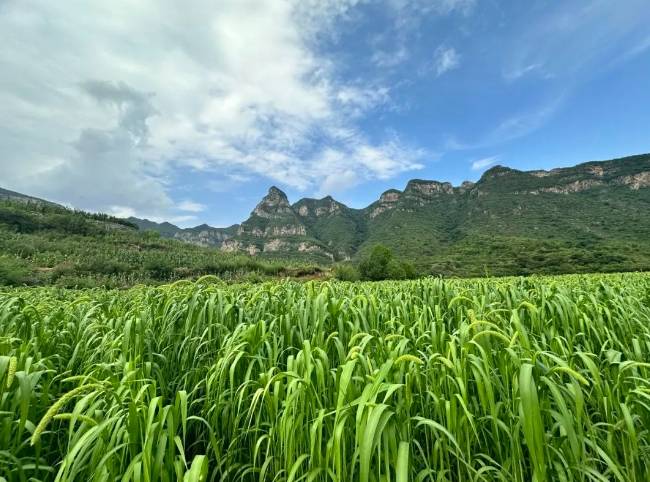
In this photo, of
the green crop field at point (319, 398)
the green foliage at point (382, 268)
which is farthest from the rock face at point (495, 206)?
the green crop field at point (319, 398)

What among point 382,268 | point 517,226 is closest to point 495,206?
point 517,226

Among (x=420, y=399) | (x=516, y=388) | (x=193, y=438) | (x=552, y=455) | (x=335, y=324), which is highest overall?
(x=335, y=324)

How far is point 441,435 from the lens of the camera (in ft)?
6.47

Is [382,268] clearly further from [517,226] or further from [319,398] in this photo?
[517,226]

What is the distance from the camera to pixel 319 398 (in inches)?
87.3

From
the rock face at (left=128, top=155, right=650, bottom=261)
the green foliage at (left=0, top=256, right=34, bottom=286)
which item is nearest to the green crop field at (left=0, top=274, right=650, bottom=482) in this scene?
the green foliage at (left=0, top=256, right=34, bottom=286)

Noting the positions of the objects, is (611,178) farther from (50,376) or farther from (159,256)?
(50,376)

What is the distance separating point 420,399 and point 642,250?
10026 centimetres

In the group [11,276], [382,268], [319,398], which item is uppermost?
[382,268]

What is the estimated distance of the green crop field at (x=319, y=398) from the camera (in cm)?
168

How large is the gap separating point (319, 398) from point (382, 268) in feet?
210

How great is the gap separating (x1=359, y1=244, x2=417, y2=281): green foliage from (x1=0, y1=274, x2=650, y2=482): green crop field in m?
59.6

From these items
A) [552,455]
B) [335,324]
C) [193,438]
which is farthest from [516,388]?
[193,438]

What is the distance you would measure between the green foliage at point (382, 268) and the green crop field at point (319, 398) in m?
59.6
